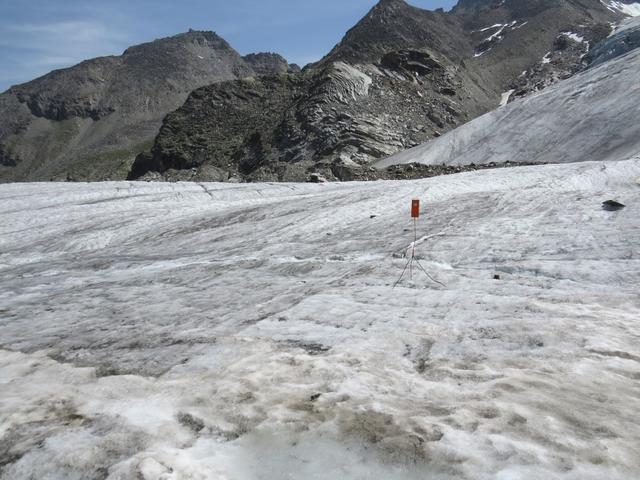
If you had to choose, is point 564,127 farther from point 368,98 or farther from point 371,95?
point 371,95

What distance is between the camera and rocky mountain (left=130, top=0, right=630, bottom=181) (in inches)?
2151

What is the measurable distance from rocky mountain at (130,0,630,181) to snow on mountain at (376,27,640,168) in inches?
313

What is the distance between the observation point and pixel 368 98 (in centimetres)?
6134

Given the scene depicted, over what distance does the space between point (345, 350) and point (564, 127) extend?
2896 cm

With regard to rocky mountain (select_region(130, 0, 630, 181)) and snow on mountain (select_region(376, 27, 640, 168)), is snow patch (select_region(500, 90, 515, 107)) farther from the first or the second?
snow on mountain (select_region(376, 27, 640, 168))

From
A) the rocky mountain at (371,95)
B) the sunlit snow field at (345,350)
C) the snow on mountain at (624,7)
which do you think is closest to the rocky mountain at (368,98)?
the rocky mountain at (371,95)

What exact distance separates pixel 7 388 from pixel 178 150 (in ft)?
271

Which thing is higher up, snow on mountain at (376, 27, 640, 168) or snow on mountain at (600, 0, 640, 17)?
snow on mountain at (600, 0, 640, 17)

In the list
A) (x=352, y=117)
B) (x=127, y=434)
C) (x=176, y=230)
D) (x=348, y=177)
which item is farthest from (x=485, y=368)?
(x=352, y=117)

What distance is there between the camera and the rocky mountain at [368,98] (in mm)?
54625

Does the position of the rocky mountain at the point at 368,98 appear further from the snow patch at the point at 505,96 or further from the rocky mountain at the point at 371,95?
the snow patch at the point at 505,96

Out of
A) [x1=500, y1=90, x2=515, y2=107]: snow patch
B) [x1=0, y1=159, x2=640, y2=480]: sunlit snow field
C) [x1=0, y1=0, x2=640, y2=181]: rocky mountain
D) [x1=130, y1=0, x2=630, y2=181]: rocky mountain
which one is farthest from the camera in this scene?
[x1=500, y1=90, x2=515, y2=107]: snow patch

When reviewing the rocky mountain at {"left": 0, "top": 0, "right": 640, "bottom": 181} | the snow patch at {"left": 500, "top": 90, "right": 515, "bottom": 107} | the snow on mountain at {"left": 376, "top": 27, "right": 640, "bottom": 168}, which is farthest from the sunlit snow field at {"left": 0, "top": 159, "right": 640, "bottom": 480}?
the snow patch at {"left": 500, "top": 90, "right": 515, "bottom": 107}

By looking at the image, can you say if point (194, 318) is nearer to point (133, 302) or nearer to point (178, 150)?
point (133, 302)
